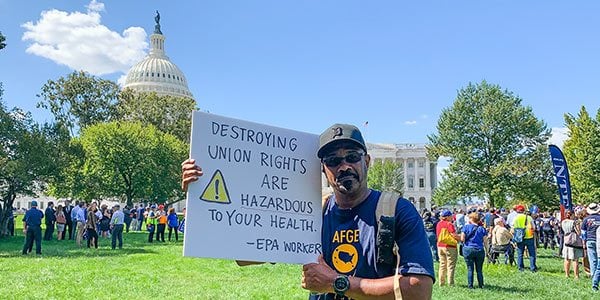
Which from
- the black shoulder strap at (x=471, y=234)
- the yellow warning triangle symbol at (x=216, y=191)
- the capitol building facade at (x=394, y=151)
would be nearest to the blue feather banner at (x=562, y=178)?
the black shoulder strap at (x=471, y=234)

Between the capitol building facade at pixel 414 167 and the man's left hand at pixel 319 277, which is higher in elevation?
the capitol building facade at pixel 414 167

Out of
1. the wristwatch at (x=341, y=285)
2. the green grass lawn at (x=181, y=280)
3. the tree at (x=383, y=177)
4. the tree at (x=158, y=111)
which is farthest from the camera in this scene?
the tree at (x=383, y=177)

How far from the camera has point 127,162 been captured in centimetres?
4616

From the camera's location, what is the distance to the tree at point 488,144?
4672cm

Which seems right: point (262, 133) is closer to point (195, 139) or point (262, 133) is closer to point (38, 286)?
point (195, 139)

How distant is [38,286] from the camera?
11.4 meters

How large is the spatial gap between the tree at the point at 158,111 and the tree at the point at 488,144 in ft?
92.7

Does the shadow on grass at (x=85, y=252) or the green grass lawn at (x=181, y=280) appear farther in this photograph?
the shadow on grass at (x=85, y=252)

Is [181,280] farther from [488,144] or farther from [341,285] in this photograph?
[488,144]

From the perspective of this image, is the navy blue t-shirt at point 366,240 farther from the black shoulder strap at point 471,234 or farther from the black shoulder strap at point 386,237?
the black shoulder strap at point 471,234

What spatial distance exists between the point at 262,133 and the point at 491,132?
47467 mm

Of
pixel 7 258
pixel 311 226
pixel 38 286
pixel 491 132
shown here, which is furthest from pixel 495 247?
pixel 491 132

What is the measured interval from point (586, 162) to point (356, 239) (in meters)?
39.7

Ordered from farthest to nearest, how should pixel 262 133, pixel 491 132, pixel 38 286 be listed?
pixel 491 132 < pixel 38 286 < pixel 262 133
